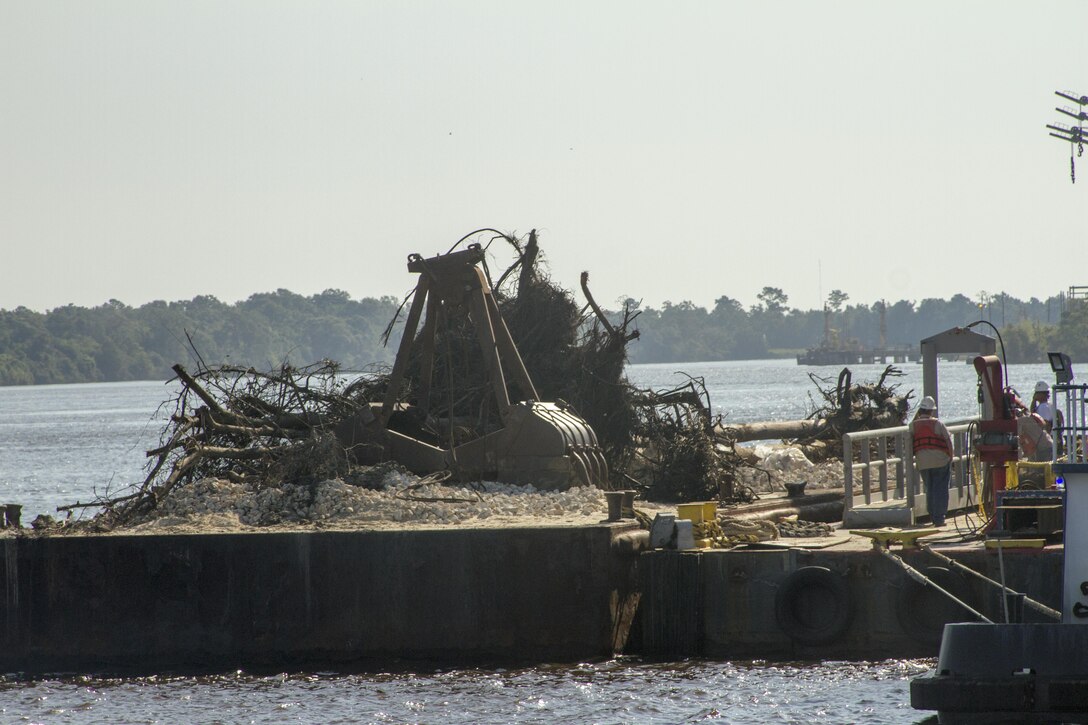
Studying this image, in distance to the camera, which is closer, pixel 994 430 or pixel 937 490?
pixel 994 430

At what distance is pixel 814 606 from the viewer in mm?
15305

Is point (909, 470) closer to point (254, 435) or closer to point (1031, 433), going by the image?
point (1031, 433)

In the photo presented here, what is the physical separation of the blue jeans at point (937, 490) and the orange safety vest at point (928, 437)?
0.38 meters

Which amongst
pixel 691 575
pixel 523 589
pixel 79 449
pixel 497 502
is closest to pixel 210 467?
pixel 497 502

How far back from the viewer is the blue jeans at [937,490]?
57.0 feet

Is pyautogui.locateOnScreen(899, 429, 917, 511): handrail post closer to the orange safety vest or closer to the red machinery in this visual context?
the orange safety vest

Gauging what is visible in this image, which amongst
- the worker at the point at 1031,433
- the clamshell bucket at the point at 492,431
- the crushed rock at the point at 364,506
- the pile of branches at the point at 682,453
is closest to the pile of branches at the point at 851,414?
the pile of branches at the point at 682,453

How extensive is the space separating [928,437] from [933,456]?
21 centimetres

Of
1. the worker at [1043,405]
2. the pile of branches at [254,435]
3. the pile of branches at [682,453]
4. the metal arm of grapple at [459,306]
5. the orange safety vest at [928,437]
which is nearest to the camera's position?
the orange safety vest at [928,437]

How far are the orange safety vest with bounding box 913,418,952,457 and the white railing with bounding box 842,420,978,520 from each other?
803 millimetres

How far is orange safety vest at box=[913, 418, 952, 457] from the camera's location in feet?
55.7

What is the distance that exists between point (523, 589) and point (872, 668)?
11.2 ft

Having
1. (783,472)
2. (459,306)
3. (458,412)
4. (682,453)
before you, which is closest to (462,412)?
(458,412)

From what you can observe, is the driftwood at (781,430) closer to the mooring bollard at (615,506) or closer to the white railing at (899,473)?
the white railing at (899,473)
